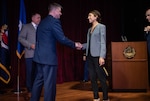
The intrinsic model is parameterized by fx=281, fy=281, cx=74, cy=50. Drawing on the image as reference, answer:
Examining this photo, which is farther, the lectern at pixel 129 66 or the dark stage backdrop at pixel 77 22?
the dark stage backdrop at pixel 77 22

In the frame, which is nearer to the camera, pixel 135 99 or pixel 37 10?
pixel 135 99

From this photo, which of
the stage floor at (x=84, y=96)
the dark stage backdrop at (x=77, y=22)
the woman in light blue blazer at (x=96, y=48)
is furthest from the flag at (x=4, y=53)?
the woman in light blue blazer at (x=96, y=48)

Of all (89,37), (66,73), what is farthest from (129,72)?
(66,73)

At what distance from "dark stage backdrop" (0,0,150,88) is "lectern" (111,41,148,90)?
89 cm

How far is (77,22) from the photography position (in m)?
7.37

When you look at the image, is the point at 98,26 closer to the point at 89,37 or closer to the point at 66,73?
the point at 89,37

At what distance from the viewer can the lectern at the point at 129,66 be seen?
5195 millimetres

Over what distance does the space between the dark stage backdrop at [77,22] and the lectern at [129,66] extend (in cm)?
89

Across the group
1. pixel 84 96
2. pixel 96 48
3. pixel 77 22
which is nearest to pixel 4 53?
pixel 84 96

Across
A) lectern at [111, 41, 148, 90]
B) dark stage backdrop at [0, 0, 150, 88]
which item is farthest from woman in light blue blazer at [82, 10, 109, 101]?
dark stage backdrop at [0, 0, 150, 88]

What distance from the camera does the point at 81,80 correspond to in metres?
7.42

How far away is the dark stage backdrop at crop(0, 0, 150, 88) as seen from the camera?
603 cm

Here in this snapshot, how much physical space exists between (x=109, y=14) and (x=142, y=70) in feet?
10.3

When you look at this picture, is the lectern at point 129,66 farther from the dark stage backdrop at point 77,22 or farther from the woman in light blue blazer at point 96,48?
the woman in light blue blazer at point 96,48
